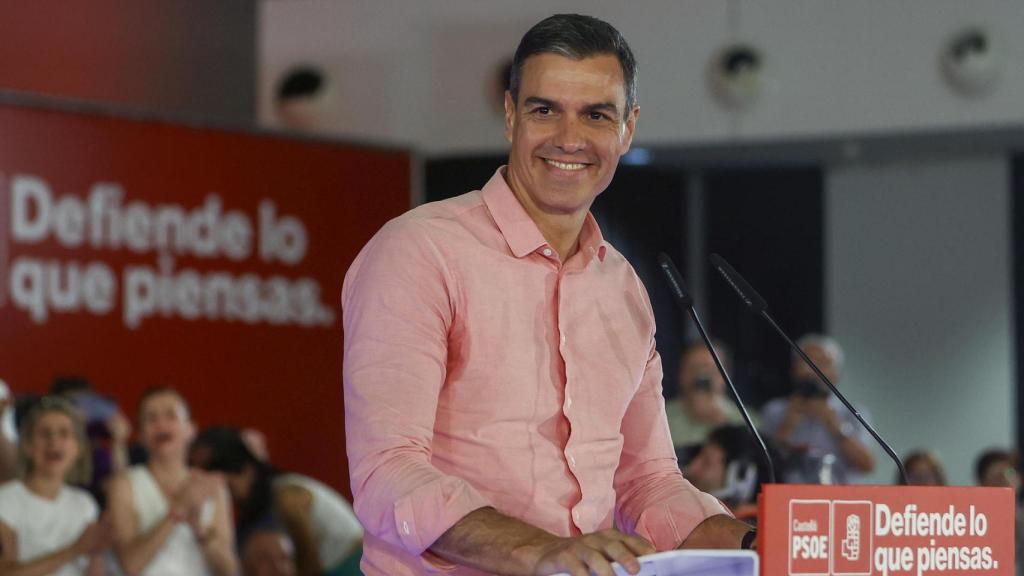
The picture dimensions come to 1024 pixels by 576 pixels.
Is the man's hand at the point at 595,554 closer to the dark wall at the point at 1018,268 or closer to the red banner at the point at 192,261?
the red banner at the point at 192,261

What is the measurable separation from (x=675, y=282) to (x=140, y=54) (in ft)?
19.2

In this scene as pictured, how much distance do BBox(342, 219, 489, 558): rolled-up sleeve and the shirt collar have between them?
115 mm

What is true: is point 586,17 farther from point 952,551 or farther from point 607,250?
point 952,551

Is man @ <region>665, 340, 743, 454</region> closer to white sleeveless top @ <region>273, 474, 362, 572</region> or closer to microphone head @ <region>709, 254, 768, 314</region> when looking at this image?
white sleeveless top @ <region>273, 474, 362, 572</region>

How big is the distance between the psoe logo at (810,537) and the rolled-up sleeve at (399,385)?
32 centimetres

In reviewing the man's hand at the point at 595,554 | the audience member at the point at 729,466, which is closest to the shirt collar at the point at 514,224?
the man's hand at the point at 595,554

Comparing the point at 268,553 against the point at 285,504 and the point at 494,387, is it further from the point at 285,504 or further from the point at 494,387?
the point at 494,387

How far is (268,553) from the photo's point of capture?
574 centimetres

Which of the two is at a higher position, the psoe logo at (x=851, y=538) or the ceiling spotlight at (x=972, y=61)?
the ceiling spotlight at (x=972, y=61)

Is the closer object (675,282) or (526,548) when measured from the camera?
(526,548)

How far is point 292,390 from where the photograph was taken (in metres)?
7.14

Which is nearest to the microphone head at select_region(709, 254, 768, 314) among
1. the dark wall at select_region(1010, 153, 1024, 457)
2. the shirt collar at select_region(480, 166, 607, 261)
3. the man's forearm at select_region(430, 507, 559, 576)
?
the shirt collar at select_region(480, 166, 607, 261)

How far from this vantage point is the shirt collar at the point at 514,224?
1.97 metres

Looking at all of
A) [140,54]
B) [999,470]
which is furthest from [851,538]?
[140,54]
